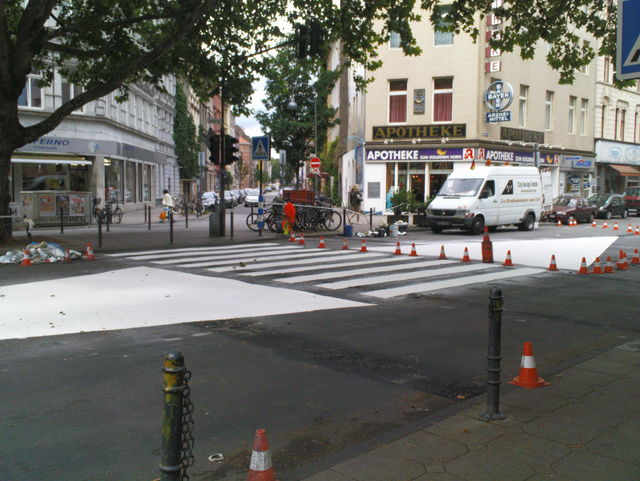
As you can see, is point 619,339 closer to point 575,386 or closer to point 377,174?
point 575,386

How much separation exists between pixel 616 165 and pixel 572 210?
2036cm

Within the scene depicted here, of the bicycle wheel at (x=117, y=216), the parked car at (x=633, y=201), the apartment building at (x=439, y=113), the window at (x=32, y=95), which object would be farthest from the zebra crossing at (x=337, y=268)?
the parked car at (x=633, y=201)

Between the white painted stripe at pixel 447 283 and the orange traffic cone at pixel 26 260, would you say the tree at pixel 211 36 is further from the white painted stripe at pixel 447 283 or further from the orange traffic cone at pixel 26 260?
the white painted stripe at pixel 447 283

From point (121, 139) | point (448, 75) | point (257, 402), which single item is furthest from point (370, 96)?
point (257, 402)

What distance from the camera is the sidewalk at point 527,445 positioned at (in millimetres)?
3426

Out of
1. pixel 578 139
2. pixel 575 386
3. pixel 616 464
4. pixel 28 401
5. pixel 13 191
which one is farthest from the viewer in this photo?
pixel 578 139

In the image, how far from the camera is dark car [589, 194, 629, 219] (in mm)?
34134

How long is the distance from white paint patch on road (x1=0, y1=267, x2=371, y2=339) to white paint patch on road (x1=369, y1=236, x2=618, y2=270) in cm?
662

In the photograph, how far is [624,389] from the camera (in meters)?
4.93

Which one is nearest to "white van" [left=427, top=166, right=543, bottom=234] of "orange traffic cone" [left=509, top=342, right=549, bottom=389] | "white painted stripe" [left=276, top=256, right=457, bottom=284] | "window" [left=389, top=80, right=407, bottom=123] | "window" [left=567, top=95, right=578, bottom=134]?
"white painted stripe" [left=276, top=256, right=457, bottom=284]

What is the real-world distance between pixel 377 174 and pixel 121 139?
15.5 meters

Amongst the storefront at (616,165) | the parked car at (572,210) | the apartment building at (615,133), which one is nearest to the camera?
the parked car at (572,210)

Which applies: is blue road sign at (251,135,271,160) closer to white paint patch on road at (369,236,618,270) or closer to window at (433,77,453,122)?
white paint patch on road at (369,236,618,270)

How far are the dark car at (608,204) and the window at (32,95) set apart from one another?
96.8 ft
